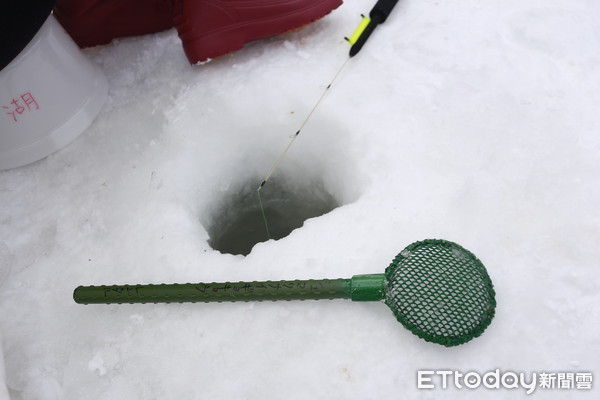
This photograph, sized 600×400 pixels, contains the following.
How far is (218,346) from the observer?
3.41 feet

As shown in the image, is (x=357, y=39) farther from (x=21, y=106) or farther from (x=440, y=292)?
(x=21, y=106)

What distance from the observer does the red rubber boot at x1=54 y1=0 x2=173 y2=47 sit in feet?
5.14

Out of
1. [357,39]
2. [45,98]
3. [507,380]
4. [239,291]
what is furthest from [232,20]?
[507,380]

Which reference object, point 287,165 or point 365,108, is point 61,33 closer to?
point 287,165

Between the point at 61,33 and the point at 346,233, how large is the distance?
1.00 meters

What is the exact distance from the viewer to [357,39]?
1.51m

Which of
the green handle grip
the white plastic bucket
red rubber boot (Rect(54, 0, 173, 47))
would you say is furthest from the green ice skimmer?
red rubber boot (Rect(54, 0, 173, 47))

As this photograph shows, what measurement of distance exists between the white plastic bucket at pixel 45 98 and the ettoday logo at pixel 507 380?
1.18m

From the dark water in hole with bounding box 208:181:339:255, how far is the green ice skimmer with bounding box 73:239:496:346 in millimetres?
380

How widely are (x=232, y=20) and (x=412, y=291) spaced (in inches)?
38.0

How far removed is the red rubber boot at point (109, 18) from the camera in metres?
1.57

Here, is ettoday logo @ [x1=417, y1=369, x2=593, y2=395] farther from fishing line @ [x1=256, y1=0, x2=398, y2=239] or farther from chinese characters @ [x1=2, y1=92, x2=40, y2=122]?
chinese characters @ [x1=2, y1=92, x2=40, y2=122]

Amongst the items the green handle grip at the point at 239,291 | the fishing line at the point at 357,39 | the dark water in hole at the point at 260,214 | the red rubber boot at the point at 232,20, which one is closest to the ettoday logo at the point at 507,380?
the green handle grip at the point at 239,291

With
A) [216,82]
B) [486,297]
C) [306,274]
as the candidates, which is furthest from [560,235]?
[216,82]
